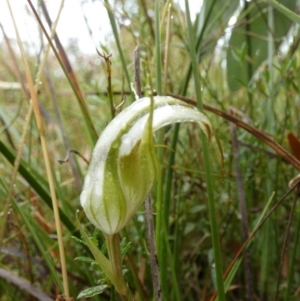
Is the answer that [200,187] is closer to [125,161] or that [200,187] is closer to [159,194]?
[159,194]

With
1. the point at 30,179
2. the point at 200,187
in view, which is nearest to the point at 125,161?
the point at 30,179

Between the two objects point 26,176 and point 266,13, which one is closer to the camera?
point 26,176

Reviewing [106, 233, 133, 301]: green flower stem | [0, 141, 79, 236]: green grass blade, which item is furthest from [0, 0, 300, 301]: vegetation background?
[106, 233, 133, 301]: green flower stem

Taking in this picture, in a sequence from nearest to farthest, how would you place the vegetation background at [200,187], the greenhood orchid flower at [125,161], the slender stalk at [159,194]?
1. the greenhood orchid flower at [125,161]
2. the slender stalk at [159,194]
3. the vegetation background at [200,187]

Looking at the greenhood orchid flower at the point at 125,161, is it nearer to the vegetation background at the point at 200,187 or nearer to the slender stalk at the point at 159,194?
the slender stalk at the point at 159,194

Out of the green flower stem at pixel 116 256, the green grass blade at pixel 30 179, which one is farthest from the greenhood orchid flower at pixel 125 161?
the green grass blade at pixel 30 179

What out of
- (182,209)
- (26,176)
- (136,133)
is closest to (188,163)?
(182,209)

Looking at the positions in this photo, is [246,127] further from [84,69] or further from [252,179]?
[84,69]

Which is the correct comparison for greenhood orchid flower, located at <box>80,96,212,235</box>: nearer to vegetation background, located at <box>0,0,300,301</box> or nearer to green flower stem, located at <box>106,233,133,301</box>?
green flower stem, located at <box>106,233,133,301</box>
